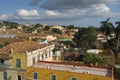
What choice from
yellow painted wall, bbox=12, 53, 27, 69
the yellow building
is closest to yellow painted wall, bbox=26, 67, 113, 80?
the yellow building

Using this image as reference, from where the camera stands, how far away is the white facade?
3061 cm

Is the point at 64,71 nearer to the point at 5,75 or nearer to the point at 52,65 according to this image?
the point at 52,65

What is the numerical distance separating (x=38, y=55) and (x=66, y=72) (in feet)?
25.3

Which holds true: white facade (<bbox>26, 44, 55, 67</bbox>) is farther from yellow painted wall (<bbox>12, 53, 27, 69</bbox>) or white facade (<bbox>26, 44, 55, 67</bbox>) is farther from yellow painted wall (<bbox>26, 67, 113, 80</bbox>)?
yellow painted wall (<bbox>26, 67, 113, 80</bbox>)

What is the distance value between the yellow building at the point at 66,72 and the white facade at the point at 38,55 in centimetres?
108

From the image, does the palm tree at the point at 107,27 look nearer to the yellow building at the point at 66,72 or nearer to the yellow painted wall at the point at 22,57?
the yellow building at the point at 66,72

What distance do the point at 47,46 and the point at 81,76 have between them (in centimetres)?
1243

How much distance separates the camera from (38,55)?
33.0m

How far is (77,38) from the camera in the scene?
7038cm

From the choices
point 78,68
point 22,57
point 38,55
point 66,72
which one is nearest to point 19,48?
point 38,55

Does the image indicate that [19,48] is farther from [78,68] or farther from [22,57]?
[78,68]

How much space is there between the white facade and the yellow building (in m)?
1.08

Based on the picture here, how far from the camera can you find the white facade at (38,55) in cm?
3061

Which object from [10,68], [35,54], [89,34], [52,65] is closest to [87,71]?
[52,65]
